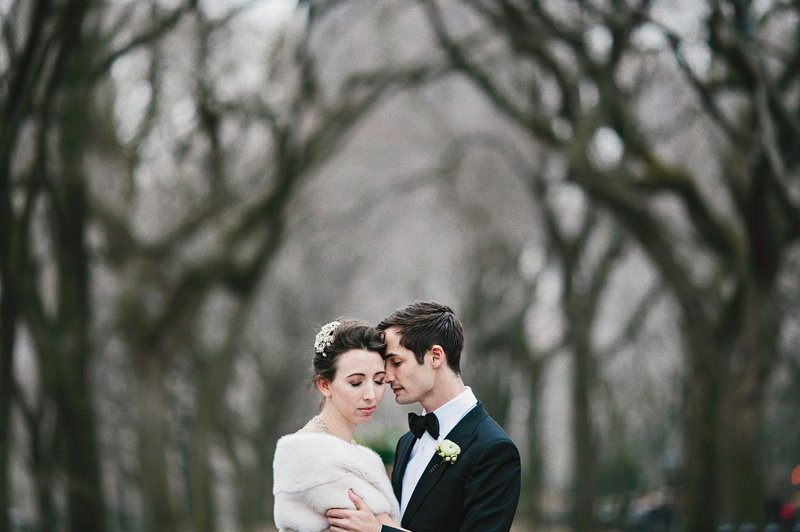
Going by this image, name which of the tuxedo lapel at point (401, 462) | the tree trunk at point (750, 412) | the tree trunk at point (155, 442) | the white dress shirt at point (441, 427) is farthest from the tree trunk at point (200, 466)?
the white dress shirt at point (441, 427)

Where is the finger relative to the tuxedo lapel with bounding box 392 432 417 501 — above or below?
below

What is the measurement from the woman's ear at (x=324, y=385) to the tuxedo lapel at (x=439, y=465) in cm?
46

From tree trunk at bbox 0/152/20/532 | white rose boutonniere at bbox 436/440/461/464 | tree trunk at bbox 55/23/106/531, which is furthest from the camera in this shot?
tree trunk at bbox 55/23/106/531

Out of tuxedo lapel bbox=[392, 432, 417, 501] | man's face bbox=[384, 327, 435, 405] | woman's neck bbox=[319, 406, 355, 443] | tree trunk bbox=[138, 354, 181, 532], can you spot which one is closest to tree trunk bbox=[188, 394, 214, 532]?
tree trunk bbox=[138, 354, 181, 532]

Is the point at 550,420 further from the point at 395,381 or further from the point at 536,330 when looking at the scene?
the point at 395,381

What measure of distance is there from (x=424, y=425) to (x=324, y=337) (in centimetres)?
51

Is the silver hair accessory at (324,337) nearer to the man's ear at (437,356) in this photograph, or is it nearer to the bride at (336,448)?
the bride at (336,448)

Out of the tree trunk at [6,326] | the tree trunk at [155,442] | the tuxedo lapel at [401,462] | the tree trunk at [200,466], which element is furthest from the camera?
the tree trunk at [200,466]

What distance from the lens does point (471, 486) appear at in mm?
4895

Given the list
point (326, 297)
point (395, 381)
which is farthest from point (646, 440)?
point (395, 381)

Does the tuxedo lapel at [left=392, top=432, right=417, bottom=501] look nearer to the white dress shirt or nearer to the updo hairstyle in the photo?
the white dress shirt

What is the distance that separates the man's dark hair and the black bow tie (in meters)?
0.22

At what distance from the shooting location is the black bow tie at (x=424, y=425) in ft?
16.8

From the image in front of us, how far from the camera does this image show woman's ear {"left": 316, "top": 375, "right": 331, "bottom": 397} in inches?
198
